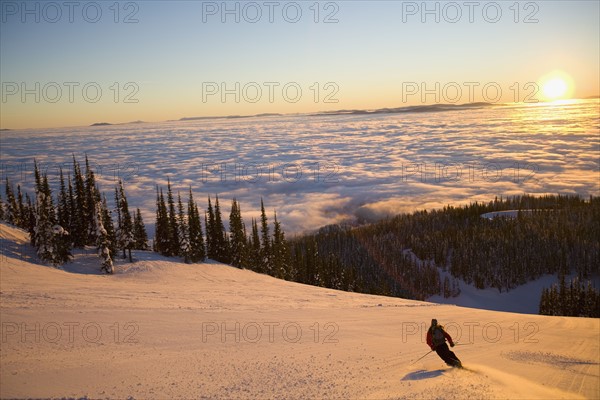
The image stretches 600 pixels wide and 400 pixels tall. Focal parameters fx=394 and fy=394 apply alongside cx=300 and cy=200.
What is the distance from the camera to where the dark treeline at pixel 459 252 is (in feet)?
326

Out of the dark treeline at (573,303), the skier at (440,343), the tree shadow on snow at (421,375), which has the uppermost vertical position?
the skier at (440,343)

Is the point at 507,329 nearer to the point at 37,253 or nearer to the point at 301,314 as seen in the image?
the point at 301,314

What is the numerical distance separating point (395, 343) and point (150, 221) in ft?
541

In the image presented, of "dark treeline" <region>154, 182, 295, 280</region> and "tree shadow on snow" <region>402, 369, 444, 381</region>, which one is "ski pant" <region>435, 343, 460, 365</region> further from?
"dark treeline" <region>154, 182, 295, 280</region>

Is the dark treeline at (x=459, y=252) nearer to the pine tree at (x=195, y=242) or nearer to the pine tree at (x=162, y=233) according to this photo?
the pine tree at (x=195, y=242)

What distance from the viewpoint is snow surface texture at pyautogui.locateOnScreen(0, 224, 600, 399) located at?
34.0 ft

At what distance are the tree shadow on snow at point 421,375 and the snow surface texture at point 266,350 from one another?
33 mm

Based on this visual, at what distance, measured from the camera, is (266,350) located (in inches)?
536

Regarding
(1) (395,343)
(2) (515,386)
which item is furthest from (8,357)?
(2) (515,386)

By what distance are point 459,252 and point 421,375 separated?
111 meters

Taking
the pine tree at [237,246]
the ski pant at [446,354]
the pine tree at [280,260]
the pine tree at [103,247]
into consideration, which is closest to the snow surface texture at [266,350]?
the ski pant at [446,354]

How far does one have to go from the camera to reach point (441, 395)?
1042 centimetres

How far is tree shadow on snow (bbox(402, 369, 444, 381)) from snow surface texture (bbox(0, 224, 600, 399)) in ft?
0.11

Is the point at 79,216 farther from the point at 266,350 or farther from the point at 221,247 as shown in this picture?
the point at 266,350
